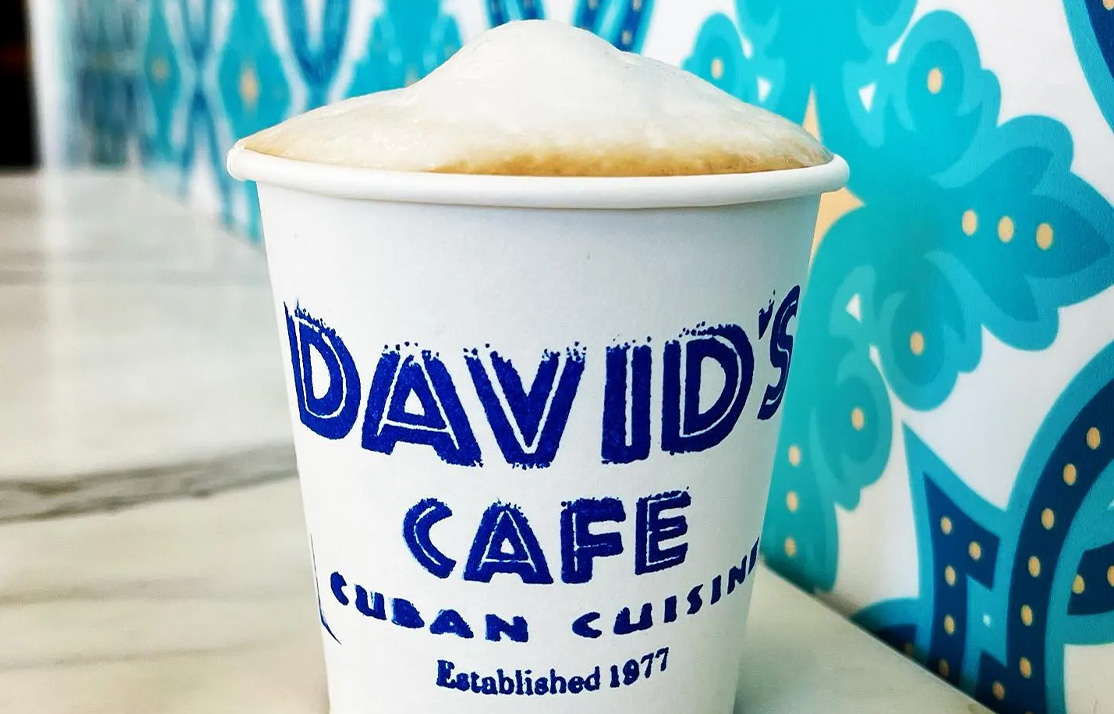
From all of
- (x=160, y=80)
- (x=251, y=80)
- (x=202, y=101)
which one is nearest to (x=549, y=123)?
(x=251, y=80)

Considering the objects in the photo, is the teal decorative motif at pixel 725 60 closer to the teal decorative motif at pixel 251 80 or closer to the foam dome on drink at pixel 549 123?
the foam dome on drink at pixel 549 123

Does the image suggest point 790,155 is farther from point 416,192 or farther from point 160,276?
point 160,276

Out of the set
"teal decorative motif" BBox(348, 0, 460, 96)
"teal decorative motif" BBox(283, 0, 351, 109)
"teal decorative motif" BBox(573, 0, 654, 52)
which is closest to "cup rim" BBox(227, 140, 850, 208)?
"teal decorative motif" BBox(573, 0, 654, 52)

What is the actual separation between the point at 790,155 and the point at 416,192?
0.11m

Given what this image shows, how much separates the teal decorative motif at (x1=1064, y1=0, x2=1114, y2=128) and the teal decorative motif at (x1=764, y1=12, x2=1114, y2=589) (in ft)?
0.06

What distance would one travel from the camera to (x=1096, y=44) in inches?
12.3

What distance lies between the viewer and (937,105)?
0.37m

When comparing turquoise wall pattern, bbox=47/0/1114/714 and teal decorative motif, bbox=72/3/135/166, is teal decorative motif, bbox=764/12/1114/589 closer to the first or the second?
turquoise wall pattern, bbox=47/0/1114/714

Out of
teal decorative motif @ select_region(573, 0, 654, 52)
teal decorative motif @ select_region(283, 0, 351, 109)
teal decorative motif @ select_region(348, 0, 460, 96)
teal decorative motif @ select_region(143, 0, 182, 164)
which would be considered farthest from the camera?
teal decorative motif @ select_region(143, 0, 182, 164)

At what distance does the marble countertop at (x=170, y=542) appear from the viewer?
1.22ft

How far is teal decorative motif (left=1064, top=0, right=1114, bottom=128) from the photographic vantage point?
308mm

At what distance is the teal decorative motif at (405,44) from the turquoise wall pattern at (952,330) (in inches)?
7.7

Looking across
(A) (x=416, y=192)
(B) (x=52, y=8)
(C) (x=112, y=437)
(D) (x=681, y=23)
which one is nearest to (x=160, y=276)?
(C) (x=112, y=437)

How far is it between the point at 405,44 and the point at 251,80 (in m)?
0.36
